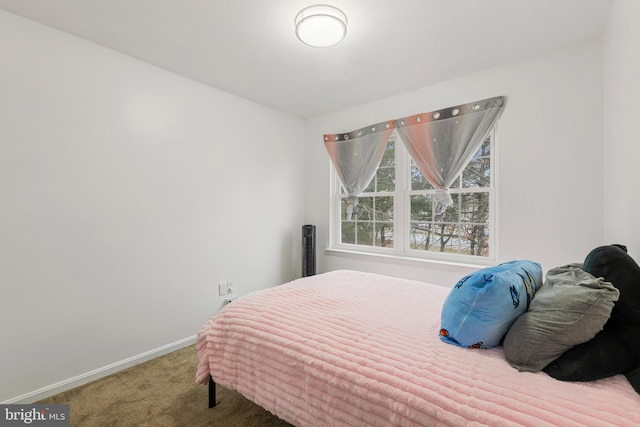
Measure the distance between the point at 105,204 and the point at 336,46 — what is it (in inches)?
86.1

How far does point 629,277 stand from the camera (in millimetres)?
1025

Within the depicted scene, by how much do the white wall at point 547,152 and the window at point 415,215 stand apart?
185mm

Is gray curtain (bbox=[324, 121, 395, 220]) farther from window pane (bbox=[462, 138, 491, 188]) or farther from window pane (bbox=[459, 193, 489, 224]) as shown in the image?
window pane (bbox=[459, 193, 489, 224])

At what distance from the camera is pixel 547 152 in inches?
91.0

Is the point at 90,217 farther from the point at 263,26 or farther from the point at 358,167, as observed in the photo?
the point at 358,167

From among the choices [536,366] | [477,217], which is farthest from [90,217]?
[477,217]

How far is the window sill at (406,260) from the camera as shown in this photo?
269cm

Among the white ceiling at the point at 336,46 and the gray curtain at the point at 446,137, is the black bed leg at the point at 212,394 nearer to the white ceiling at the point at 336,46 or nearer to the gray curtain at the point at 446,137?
the white ceiling at the point at 336,46

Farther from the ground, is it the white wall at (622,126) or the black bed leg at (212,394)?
the white wall at (622,126)

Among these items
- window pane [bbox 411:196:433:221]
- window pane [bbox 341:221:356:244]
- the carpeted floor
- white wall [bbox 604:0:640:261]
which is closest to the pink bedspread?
the carpeted floor

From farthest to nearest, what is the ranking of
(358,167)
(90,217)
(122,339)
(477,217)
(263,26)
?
(358,167) → (477,217) → (122,339) → (90,217) → (263,26)

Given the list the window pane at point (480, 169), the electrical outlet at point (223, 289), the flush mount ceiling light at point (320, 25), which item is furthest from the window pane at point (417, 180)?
the electrical outlet at point (223, 289)

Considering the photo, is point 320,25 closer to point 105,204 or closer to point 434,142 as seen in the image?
point 434,142

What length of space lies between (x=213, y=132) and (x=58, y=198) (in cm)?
139
